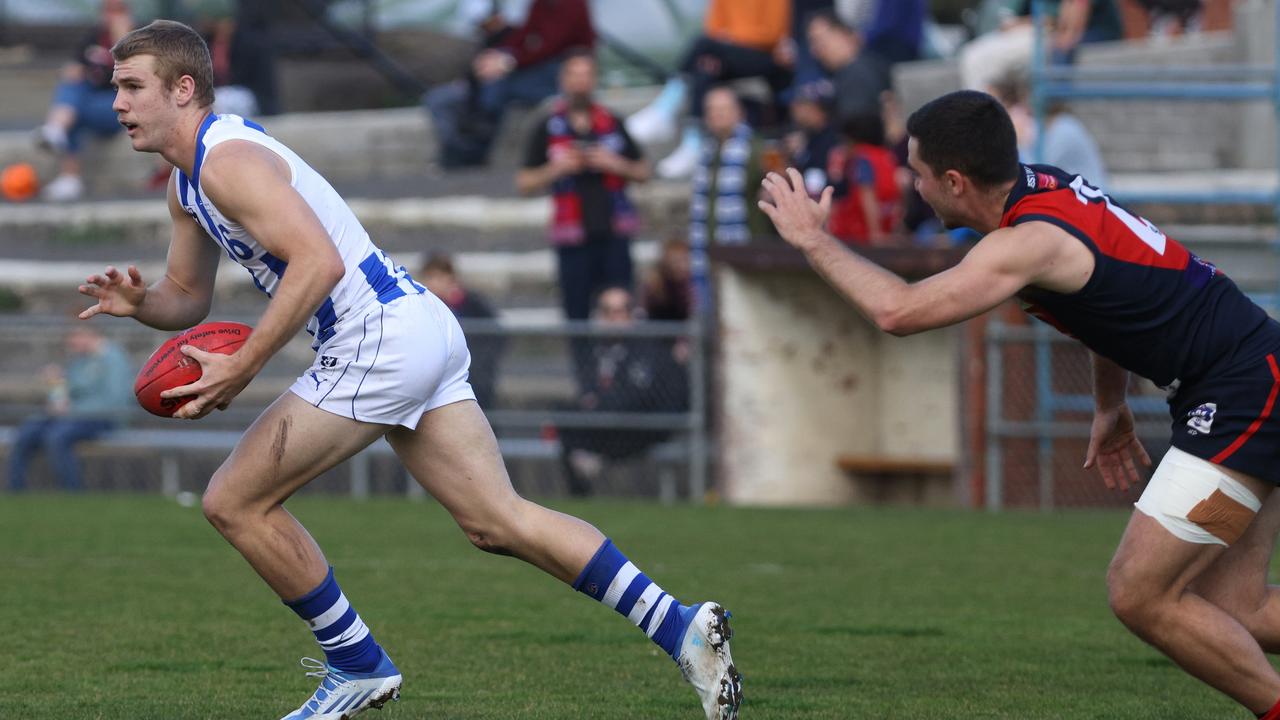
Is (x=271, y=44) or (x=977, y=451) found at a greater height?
(x=271, y=44)

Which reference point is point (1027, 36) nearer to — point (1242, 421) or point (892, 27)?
point (892, 27)

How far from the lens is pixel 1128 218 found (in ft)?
18.1

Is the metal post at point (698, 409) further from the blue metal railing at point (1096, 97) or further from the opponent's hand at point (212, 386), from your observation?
the opponent's hand at point (212, 386)

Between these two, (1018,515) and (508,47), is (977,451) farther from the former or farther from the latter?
(508,47)

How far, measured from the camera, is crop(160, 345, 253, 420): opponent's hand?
541 centimetres

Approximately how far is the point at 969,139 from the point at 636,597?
5.49 ft

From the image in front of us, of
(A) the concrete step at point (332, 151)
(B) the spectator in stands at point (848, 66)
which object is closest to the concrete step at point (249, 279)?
(A) the concrete step at point (332, 151)

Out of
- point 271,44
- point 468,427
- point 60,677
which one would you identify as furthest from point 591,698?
point 271,44

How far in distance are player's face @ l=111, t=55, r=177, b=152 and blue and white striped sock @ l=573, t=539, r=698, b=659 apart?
70.1 inches

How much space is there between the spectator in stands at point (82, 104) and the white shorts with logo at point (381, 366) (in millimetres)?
13958

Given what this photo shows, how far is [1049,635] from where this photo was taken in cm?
795

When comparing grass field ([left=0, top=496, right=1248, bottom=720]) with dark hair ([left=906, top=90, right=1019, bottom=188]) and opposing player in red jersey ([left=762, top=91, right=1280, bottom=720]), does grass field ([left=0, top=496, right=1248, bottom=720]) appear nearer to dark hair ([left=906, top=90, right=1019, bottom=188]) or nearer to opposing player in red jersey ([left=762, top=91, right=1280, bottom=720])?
opposing player in red jersey ([left=762, top=91, right=1280, bottom=720])

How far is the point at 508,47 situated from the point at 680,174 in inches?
84.9

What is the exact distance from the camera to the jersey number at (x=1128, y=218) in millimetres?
5445
